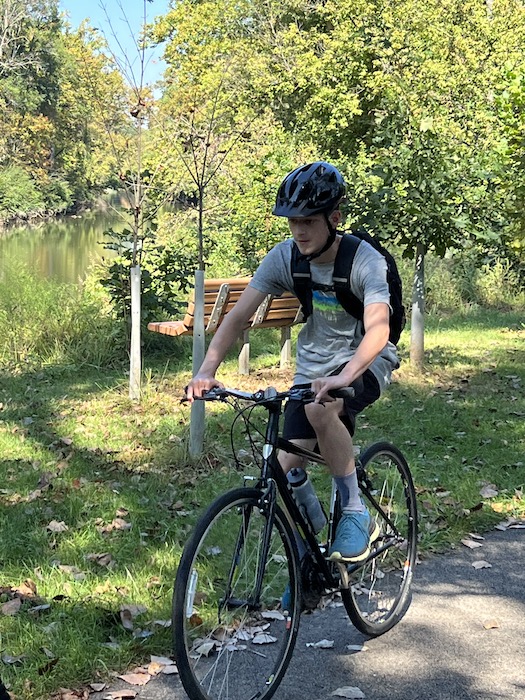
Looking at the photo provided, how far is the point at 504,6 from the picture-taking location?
98.7 feet

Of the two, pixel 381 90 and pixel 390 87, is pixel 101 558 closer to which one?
pixel 390 87

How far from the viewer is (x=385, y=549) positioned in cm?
373

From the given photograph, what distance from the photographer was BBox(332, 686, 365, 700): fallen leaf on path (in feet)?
10.1

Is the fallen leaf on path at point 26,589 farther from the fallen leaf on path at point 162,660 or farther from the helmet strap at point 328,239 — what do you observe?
the helmet strap at point 328,239

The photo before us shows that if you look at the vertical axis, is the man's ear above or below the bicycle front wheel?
above

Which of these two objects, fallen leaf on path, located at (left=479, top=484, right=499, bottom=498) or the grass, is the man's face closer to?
the grass

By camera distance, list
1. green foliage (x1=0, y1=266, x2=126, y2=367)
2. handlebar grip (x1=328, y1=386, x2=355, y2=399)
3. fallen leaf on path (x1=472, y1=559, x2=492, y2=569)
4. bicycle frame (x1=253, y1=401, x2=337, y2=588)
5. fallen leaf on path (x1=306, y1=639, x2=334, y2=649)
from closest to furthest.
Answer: handlebar grip (x1=328, y1=386, x2=355, y2=399) → bicycle frame (x1=253, y1=401, x2=337, y2=588) → fallen leaf on path (x1=306, y1=639, x2=334, y2=649) → fallen leaf on path (x1=472, y1=559, x2=492, y2=569) → green foliage (x1=0, y1=266, x2=126, y2=367)

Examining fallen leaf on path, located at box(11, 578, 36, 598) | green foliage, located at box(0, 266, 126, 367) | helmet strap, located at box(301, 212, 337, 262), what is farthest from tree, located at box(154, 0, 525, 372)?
fallen leaf on path, located at box(11, 578, 36, 598)

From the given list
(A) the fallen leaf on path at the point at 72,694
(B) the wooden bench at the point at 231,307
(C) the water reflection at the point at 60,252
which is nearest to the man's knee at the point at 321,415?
(A) the fallen leaf on path at the point at 72,694

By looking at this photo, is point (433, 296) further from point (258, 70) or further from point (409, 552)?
point (258, 70)

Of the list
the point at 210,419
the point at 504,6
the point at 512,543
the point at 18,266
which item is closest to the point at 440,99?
the point at 504,6

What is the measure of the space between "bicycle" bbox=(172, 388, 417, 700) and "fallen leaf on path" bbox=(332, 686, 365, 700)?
0.87 ft

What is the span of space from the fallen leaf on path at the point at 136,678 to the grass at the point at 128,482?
85 millimetres

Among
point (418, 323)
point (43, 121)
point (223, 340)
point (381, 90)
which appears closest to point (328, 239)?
point (223, 340)
